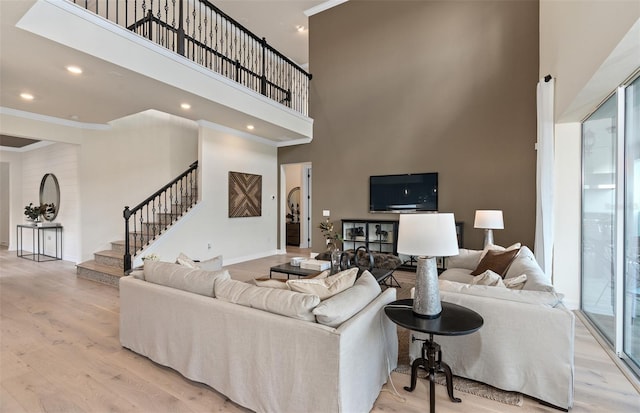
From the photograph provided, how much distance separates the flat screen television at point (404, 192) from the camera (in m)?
5.67

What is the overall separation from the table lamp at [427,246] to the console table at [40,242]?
7552 mm

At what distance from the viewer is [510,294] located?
2041mm

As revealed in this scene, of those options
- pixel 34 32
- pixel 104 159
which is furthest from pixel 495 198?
pixel 104 159

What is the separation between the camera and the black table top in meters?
1.69

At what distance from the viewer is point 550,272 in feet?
12.2

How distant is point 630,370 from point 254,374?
2797 mm

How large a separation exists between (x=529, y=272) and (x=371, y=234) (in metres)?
3.87

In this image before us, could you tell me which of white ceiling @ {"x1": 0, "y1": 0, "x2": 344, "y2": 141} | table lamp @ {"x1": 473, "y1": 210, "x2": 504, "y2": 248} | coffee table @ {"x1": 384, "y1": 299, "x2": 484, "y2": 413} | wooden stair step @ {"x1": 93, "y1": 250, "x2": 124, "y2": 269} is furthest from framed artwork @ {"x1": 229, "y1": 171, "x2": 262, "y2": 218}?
coffee table @ {"x1": 384, "y1": 299, "x2": 484, "y2": 413}

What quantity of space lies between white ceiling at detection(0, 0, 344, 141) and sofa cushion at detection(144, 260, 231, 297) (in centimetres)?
234

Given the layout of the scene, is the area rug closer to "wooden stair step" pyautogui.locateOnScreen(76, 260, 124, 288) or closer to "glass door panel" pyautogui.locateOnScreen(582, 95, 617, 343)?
"glass door panel" pyautogui.locateOnScreen(582, 95, 617, 343)

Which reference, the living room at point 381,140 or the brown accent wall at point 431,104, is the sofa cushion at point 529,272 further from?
the brown accent wall at point 431,104

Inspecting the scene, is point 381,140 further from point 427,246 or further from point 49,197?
point 49,197

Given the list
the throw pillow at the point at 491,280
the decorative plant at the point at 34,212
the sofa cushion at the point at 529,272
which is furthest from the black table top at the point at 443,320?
the decorative plant at the point at 34,212

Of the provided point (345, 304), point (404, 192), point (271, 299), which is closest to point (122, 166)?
point (404, 192)
